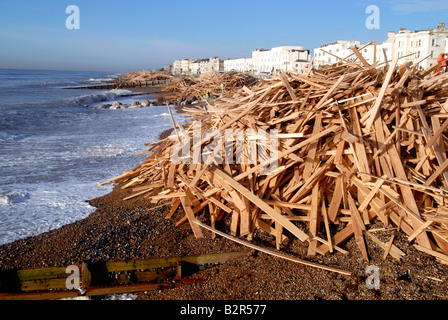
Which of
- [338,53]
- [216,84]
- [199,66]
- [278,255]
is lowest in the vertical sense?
[278,255]

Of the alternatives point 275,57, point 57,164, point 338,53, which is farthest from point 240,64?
point 57,164

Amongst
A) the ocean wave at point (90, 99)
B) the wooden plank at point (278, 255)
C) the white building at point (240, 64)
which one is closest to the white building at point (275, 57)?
the white building at point (240, 64)

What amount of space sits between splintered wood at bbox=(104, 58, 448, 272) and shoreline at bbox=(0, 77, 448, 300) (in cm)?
13

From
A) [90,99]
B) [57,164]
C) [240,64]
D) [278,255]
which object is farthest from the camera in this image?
[240,64]

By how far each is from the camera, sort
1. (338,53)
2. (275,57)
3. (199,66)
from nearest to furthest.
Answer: (338,53), (275,57), (199,66)

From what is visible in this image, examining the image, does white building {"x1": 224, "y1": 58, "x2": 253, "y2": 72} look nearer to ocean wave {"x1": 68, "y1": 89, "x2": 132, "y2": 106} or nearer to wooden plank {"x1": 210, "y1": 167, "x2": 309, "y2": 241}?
ocean wave {"x1": 68, "y1": 89, "x2": 132, "y2": 106}

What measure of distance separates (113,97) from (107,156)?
27233 millimetres

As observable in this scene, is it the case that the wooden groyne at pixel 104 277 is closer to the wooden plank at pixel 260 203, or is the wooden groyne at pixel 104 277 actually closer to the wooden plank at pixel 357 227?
the wooden plank at pixel 260 203

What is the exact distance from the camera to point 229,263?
11.5 ft

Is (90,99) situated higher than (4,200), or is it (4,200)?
(90,99)

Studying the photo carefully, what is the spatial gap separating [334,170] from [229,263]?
1.81 m

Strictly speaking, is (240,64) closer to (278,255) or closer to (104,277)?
(278,255)

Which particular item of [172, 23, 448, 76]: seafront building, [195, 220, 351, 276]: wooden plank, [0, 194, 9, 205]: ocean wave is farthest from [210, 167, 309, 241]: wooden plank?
[172, 23, 448, 76]: seafront building
